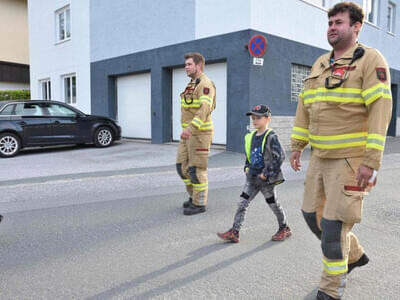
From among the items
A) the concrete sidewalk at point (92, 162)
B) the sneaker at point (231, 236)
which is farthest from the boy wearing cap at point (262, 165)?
the concrete sidewalk at point (92, 162)

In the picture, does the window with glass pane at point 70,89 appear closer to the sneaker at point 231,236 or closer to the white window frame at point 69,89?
the white window frame at point 69,89

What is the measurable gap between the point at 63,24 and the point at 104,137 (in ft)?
30.9

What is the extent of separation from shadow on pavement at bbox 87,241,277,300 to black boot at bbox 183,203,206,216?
113 cm

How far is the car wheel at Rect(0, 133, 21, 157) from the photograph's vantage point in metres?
10.1

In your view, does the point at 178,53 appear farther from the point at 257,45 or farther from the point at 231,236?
the point at 231,236

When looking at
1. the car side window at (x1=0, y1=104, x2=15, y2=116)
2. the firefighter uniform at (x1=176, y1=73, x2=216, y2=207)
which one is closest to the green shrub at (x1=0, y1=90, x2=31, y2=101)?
the car side window at (x1=0, y1=104, x2=15, y2=116)

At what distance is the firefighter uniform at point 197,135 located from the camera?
A: 475cm

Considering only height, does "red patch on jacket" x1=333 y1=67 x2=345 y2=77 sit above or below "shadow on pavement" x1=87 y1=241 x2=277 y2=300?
above

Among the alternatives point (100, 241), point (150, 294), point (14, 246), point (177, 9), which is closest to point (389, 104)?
point (150, 294)

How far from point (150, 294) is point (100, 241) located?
1.36 meters

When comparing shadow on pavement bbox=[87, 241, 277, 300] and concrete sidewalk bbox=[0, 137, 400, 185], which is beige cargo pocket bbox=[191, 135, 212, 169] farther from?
concrete sidewalk bbox=[0, 137, 400, 185]

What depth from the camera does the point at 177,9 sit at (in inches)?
491

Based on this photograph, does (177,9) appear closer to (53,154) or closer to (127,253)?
(53,154)

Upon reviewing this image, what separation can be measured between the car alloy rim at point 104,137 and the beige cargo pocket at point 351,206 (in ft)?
34.3
